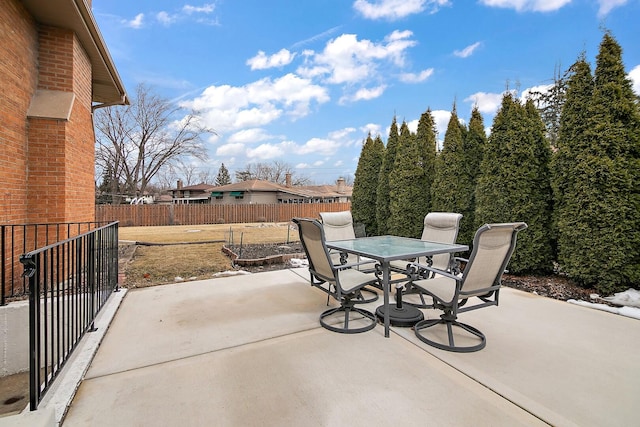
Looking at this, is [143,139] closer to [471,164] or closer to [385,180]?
[385,180]

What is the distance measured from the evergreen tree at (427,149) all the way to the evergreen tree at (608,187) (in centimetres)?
306

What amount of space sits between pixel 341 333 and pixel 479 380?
125 centimetres

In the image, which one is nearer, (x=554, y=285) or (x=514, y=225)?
(x=514, y=225)

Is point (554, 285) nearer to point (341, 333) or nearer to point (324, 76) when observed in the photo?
point (341, 333)

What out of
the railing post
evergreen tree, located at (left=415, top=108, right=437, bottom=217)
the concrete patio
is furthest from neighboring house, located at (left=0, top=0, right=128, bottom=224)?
evergreen tree, located at (left=415, top=108, right=437, bottom=217)

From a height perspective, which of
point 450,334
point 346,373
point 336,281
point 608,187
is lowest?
point 346,373

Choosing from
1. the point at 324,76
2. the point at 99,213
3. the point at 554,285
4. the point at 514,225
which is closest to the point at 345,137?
the point at 324,76

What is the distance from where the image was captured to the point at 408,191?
7.49 meters

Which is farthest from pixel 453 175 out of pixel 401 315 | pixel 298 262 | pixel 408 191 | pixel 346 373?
pixel 346 373

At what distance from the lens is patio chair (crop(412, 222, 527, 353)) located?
101 inches

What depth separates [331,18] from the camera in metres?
10.2

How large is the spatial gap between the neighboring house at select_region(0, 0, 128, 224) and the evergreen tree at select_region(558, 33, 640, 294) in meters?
7.30

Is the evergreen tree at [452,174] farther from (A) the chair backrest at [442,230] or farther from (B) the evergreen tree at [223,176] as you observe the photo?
(B) the evergreen tree at [223,176]

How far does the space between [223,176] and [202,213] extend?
2936 centimetres
